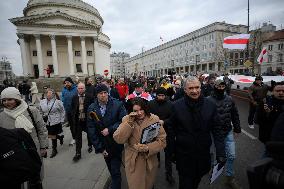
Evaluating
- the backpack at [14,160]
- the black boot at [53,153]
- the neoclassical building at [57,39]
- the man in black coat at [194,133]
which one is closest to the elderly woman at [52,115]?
the black boot at [53,153]

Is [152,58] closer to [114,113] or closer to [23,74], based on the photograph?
[23,74]

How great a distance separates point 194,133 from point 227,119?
5.42ft

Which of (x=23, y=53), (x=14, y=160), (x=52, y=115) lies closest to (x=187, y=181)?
(x=14, y=160)

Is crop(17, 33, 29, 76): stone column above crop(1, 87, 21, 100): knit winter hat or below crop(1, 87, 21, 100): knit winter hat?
above

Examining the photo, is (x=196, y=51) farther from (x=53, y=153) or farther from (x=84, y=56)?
(x=53, y=153)

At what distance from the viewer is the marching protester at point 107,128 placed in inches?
136

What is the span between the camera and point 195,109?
9.02 feet

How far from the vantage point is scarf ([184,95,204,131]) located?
2709 millimetres

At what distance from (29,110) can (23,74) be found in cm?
4259

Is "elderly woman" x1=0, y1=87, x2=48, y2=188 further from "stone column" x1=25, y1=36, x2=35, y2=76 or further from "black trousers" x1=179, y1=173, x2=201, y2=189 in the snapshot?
"stone column" x1=25, y1=36, x2=35, y2=76

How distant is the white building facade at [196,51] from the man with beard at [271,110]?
4701 cm

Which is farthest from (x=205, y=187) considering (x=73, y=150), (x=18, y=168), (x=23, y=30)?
(x=23, y=30)

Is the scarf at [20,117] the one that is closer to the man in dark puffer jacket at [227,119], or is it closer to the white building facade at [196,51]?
the man in dark puffer jacket at [227,119]

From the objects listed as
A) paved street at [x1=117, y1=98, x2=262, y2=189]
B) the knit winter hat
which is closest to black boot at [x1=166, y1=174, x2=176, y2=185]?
paved street at [x1=117, y1=98, x2=262, y2=189]
